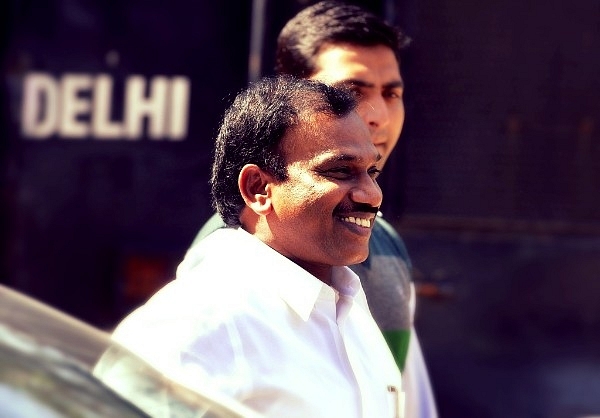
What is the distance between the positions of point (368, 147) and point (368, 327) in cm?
34

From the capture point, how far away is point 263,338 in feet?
6.84

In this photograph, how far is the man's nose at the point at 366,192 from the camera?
7.56ft

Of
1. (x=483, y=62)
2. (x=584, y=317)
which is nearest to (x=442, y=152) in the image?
(x=483, y=62)

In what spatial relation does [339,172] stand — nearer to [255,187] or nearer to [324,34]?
[255,187]

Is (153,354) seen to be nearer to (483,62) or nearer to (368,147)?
(368,147)

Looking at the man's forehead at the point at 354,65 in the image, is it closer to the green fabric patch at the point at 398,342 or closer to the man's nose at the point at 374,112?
the man's nose at the point at 374,112

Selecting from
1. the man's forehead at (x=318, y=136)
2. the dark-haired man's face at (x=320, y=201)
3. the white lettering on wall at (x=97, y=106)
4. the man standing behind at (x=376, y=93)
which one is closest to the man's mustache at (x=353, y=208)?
the dark-haired man's face at (x=320, y=201)

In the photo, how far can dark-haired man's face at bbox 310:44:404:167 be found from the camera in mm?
2926

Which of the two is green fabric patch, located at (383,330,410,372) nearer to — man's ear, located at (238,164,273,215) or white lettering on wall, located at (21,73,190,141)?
man's ear, located at (238,164,273,215)

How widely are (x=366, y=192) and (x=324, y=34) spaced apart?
2.81ft

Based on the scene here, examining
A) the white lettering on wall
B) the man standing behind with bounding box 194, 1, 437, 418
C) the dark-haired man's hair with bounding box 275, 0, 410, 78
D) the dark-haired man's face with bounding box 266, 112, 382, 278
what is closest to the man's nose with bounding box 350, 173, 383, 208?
the dark-haired man's face with bounding box 266, 112, 382, 278

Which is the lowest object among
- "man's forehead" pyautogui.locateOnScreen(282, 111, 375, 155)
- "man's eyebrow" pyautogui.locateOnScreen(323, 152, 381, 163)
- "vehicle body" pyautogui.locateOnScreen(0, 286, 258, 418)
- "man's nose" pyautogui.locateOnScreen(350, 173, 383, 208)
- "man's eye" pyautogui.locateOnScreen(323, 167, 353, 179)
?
"vehicle body" pyautogui.locateOnScreen(0, 286, 258, 418)

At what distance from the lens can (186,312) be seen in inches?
81.6

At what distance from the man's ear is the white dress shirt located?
0.19 feet
